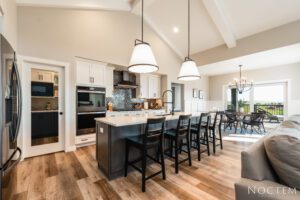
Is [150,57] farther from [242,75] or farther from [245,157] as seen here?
[242,75]

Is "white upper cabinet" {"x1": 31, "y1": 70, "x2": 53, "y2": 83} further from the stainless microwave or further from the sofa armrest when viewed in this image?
the sofa armrest

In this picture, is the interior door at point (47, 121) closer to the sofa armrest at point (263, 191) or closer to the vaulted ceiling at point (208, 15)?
the vaulted ceiling at point (208, 15)

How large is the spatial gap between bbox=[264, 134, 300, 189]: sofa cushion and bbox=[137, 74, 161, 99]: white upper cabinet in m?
4.76

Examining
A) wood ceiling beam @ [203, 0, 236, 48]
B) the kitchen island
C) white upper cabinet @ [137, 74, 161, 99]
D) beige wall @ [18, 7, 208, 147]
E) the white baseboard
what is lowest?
the white baseboard

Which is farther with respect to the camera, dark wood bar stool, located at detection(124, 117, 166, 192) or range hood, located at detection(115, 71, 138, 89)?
range hood, located at detection(115, 71, 138, 89)

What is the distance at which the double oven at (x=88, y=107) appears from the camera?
12.6 feet

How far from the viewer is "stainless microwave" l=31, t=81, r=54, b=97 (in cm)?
327

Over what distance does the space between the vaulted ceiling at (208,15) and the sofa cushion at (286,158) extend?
4.18 metres

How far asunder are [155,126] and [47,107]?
263cm

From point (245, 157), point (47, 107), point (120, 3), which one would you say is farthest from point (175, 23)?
point (245, 157)

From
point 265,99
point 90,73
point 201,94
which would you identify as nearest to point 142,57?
point 90,73

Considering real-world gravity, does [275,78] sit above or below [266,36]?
below

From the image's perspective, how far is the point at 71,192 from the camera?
6.53ft

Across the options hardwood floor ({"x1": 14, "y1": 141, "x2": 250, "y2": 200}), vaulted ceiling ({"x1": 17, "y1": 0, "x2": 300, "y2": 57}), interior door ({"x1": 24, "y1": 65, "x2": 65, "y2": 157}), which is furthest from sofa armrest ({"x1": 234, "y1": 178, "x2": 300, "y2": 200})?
vaulted ceiling ({"x1": 17, "y1": 0, "x2": 300, "y2": 57})
